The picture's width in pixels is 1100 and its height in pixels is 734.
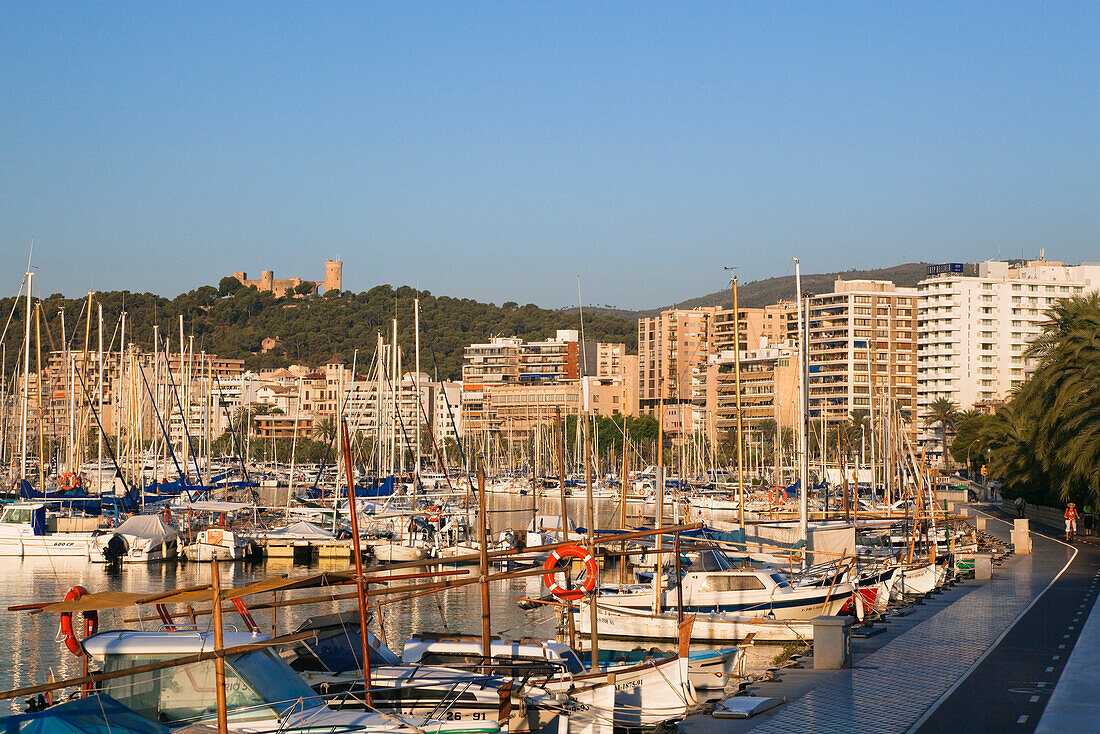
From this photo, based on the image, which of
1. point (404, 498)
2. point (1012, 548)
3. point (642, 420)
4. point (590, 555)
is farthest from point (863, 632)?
point (642, 420)

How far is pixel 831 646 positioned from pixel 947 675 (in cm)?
171

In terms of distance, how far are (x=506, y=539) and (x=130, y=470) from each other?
86.0 feet

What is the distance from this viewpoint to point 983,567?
3362 centimetres

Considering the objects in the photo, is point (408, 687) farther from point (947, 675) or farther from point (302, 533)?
point (302, 533)

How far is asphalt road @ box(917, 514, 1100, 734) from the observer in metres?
14.4

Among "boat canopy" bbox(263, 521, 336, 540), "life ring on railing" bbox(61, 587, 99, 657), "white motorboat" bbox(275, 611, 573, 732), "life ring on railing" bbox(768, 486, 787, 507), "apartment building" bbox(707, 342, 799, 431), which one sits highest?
"apartment building" bbox(707, 342, 799, 431)

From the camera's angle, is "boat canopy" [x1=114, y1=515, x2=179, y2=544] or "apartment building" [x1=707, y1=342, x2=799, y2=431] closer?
"boat canopy" [x1=114, y1=515, x2=179, y2=544]

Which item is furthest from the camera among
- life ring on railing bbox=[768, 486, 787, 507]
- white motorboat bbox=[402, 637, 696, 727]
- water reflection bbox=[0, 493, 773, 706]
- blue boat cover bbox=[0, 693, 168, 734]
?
life ring on railing bbox=[768, 486, 787, 507]

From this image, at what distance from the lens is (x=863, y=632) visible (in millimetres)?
22641

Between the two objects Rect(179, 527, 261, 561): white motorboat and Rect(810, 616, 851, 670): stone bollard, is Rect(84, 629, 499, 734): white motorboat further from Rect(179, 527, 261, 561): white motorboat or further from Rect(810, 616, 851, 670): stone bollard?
Rect(179, 527, 261, 561): white motorboat

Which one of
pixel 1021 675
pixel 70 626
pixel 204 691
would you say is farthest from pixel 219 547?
pixel 1021 675

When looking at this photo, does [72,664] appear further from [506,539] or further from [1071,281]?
[1071,281]

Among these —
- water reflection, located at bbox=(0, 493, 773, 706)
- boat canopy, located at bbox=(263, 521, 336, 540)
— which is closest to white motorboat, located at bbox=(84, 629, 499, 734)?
water reflection, located at bbox=(0, 493, 773, 706)

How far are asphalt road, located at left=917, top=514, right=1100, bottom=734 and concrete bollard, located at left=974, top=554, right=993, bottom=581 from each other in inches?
208
